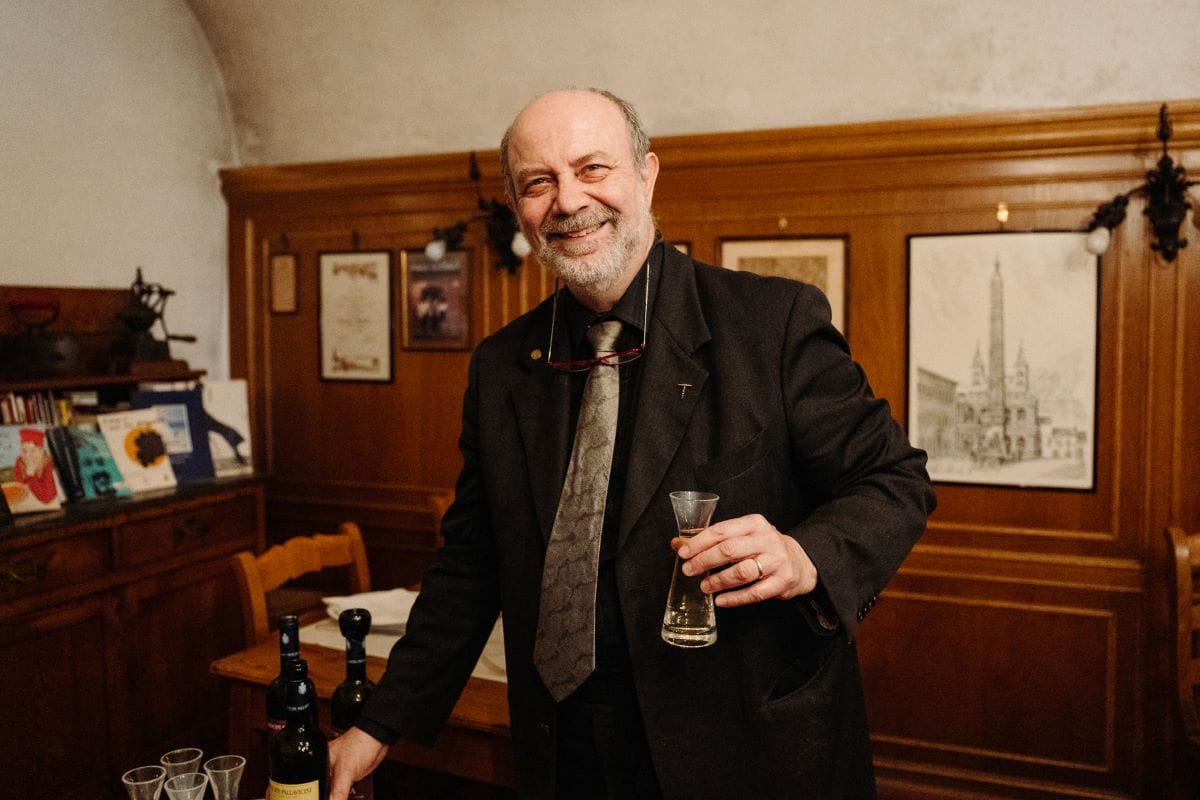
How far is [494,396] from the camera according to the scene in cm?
157

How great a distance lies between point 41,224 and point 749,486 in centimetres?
311

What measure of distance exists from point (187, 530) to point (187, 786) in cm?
226

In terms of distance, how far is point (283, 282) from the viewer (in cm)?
420

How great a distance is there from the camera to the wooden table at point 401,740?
5.74ft

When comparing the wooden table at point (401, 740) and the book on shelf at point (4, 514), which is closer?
the wooden table at point (401, 740)

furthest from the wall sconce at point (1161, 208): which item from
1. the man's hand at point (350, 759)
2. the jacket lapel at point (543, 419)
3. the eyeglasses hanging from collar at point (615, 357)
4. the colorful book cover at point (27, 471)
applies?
the colorful book cover at point (27, 471)

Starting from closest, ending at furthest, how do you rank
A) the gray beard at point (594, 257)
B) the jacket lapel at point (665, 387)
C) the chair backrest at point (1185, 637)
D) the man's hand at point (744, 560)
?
the man's hand at point (744, 560) → the jacket lapel at point (665, 387) → the gray beard at point (594, 257) → the chair backrest at point (1185, 637)

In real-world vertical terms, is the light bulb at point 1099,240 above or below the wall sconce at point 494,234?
below

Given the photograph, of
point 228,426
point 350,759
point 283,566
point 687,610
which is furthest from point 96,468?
point 687,610

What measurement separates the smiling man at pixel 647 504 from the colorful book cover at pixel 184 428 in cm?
234

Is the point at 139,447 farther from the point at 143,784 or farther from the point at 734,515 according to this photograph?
the point at 734,515

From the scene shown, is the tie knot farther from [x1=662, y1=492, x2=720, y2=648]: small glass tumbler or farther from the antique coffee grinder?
the antique coffee grinder

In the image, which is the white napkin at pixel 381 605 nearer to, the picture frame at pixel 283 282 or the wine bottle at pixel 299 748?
the wine bottle at pixel 299 748

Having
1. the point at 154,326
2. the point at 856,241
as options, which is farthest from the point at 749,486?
the point at 154,326
